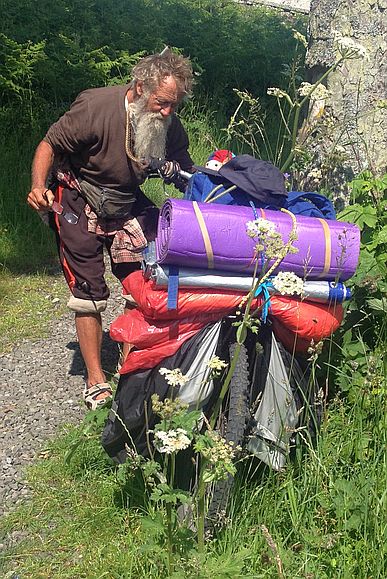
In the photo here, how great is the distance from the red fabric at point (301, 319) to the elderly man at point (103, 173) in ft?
4.10

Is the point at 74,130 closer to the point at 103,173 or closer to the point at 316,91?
the point at 103,173

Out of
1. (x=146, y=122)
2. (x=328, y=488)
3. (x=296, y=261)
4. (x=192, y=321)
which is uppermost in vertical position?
(x=146, y=122)

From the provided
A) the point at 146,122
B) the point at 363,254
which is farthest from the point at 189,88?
the point at 363,254

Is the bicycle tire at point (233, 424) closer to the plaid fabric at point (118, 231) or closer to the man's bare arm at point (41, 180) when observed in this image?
the plaid fabric at point (118, 231)

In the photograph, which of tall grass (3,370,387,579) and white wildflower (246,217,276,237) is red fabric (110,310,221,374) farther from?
Answer: white wildflower (246,217,276,237)

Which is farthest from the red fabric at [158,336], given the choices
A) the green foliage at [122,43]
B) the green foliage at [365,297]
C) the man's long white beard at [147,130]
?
the green foliage at [122,43]

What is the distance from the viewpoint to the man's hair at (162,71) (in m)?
3.95

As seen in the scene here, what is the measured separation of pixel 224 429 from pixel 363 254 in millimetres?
1269

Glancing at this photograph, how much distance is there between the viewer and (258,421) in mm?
3217

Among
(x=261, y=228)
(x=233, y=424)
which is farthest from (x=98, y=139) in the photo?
(x=261, y=228)

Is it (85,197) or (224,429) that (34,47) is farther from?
(224,429)

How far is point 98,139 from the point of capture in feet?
13.5

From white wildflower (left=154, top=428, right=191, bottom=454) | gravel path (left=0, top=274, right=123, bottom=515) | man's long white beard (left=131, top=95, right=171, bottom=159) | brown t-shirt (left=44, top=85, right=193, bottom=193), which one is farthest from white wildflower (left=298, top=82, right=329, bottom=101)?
white wildflower (left=154, top=428, right=191, bottom=454)

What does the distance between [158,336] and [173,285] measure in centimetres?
25
